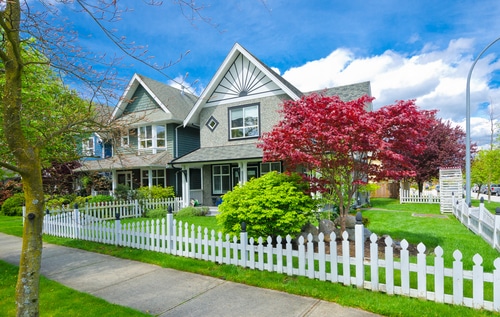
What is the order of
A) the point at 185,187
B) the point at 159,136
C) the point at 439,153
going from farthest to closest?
the point at 439,153, the point at 159,136, the point at 185,187

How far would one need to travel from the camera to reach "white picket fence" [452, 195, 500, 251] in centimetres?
696

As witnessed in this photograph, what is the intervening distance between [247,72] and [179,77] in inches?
564

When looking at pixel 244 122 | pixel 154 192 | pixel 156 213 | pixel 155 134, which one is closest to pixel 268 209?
pixel 156 213

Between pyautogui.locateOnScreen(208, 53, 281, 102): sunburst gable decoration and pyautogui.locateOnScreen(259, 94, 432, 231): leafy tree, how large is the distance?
32.5 feet

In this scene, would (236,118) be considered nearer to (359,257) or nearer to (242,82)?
(242,82)

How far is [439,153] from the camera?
23703 mm

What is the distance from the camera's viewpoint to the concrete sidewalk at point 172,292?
412cm

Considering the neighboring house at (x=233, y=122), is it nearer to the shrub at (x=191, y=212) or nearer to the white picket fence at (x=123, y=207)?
the white picket fence at (x=123, y=207)

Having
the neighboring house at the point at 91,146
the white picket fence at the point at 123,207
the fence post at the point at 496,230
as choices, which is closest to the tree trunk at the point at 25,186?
the neighboring house at the point at 91,146

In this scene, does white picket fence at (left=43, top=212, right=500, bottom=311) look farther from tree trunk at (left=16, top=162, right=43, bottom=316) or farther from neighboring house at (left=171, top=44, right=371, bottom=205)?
neighboring house at (left=171, top=44, right=371, bottom=205)

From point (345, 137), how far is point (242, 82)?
1244cm

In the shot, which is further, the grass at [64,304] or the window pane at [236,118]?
the window pane at [236,118]

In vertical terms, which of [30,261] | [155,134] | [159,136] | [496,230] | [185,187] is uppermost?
[155,134]

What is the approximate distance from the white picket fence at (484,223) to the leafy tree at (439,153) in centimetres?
1359
